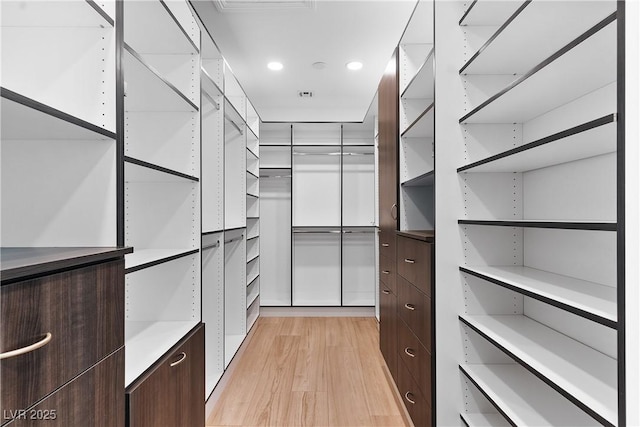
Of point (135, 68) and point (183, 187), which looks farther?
point (183, 187)

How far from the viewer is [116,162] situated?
1.10m

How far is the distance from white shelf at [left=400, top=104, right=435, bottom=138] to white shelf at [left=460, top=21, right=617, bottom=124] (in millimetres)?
192

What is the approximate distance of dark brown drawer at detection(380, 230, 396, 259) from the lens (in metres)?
2.44

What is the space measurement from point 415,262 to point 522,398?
0.76m

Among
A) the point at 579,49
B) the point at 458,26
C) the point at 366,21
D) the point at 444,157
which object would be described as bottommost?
the point at 444,157

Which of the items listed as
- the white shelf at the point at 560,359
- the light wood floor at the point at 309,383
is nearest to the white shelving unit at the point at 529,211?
the white shelf at the point at 560,359

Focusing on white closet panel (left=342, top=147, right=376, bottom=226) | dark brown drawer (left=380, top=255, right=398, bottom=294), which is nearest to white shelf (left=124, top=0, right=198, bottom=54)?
dark brown drawer (left=380, top=255, right=398, bottom=294)

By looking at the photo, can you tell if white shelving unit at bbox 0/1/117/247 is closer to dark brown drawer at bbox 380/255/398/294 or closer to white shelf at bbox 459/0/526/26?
white shelf at bbox 459/0/526/26

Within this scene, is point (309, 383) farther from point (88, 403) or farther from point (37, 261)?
point (37, 261)

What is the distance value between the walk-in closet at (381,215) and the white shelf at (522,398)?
1cm

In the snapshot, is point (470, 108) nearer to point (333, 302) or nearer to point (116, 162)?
point (116, 162)

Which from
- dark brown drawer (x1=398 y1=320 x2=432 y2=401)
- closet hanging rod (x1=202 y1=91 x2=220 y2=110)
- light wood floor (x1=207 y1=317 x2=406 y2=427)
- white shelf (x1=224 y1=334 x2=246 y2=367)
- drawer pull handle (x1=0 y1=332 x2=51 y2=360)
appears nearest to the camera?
drawer pull handle (x1=0 y1=332 x2=51 y2=360)

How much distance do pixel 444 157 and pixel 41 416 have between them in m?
1.63

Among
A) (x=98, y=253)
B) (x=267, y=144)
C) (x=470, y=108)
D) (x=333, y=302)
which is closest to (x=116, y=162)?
(x=98, y=253)
